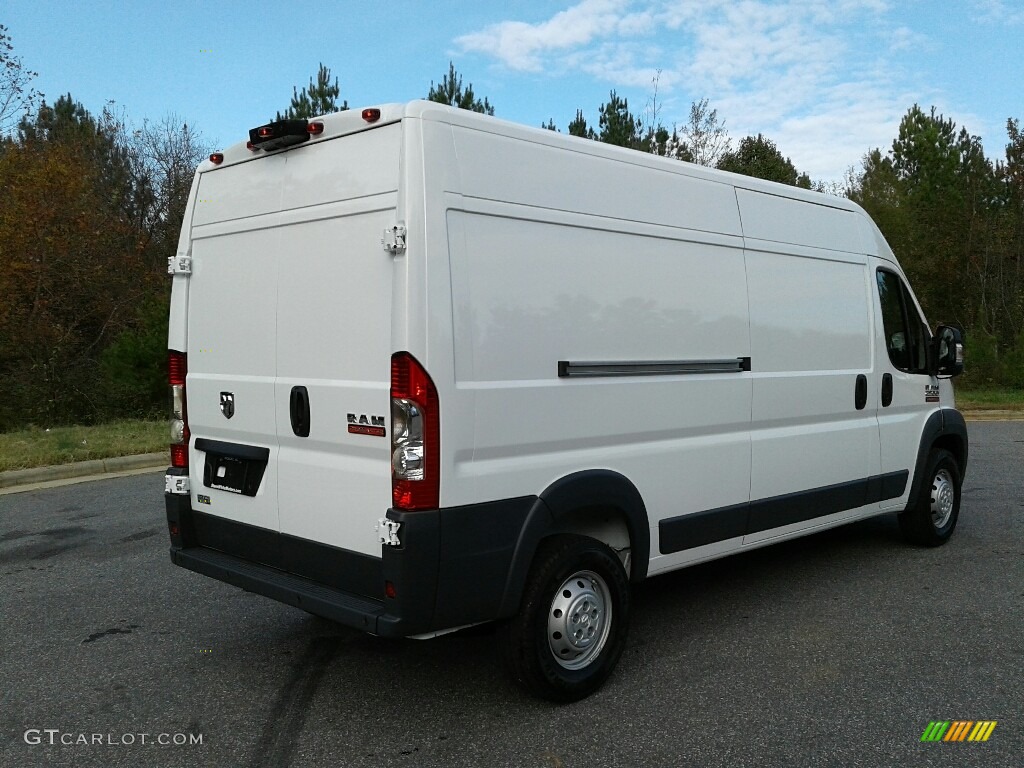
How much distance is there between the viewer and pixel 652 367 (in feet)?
14.3

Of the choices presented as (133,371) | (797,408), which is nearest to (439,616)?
(797,408)

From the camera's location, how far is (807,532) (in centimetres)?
553

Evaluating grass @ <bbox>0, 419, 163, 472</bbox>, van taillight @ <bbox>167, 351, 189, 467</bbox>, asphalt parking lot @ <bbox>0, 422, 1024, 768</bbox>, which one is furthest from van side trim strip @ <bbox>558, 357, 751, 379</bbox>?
grass @ <bbox>0, 419, 163, 472</bbox>

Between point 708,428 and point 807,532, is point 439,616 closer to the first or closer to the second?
point 708,428

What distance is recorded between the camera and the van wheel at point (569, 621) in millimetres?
3811

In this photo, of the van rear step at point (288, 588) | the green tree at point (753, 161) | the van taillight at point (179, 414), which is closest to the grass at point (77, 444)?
the van taillight at point (179, 414)

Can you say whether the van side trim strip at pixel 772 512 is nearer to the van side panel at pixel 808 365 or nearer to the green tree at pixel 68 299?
the van side panel at pixel 808 365

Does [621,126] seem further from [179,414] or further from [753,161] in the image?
[179,414]

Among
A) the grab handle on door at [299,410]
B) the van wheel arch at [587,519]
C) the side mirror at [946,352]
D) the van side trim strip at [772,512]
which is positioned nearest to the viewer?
the van wheel arch at [587,519]

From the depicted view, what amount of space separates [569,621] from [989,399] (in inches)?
646

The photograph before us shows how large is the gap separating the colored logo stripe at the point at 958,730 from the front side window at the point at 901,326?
2877 mm

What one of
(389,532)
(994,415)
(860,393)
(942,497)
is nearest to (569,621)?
(389,532)

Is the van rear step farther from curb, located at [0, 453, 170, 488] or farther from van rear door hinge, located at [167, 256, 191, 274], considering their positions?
curb, located at [0, 453, 170, 488]

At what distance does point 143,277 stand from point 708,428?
19430 millimetres
